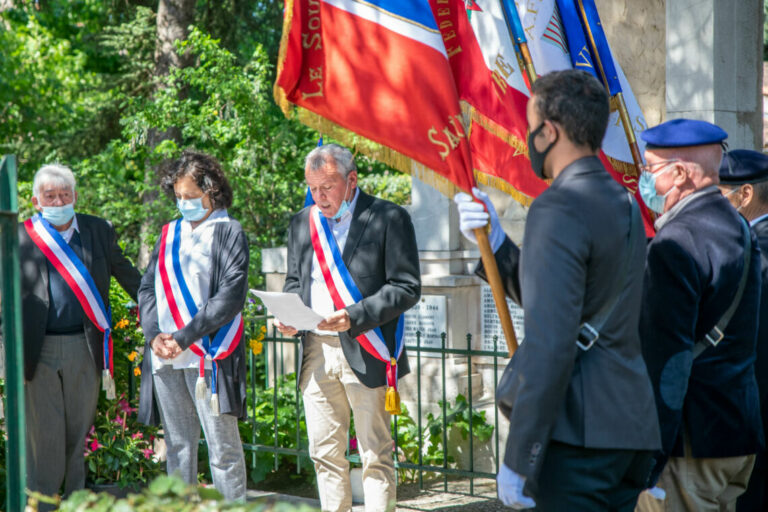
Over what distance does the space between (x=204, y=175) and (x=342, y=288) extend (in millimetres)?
1080

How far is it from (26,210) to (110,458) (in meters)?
9.50

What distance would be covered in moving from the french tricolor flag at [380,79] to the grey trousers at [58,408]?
6.87 ft

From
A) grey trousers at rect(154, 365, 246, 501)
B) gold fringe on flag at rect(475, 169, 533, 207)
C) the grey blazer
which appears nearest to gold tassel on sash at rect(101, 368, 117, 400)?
grey trousers at rect(154, 365, 246, 501)

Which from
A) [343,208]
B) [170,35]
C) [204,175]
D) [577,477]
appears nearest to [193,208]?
[204,175]

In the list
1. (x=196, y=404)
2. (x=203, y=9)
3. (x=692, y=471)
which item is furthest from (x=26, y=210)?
(x=692, y=471)

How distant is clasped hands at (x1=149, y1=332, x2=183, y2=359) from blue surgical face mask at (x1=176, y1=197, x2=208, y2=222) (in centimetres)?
67

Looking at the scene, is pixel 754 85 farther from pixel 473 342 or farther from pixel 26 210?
pixel 26 210

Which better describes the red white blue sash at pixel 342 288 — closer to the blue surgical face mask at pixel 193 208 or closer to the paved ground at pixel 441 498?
the blue surgical face mask at pixel 193 208

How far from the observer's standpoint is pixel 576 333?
2.29 m

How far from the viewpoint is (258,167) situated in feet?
30.5

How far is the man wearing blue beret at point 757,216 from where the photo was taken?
349cm

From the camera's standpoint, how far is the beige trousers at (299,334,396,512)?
431 centimetres

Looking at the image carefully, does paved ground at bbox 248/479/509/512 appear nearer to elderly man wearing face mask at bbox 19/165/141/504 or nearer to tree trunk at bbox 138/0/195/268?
elderly man wearing face mask at bbox 19/165/141/504

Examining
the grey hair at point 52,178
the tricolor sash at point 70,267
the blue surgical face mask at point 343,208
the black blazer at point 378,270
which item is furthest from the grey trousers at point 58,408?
the blue surgical face mask at point 343,208
